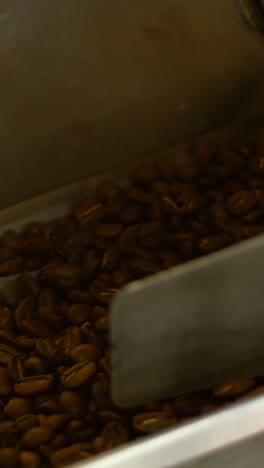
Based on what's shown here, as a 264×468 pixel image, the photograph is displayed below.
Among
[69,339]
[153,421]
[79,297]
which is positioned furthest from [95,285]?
[153,421]

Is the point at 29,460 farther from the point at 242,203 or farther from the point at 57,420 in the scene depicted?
the point at 242,203

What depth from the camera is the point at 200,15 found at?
Result: 3.88ft

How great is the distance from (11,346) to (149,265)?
269 mm

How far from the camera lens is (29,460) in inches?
34.4

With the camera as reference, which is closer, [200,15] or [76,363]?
[76,363]

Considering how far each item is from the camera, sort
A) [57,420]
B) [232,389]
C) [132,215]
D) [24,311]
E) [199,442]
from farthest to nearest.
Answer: [132,215]
[24,311]
[57,420]
[232,389]
[199,442]

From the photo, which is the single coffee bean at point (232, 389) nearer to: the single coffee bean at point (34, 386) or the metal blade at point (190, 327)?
the metal blade at point (190, 327)

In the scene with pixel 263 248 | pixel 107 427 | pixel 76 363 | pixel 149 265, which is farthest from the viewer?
pixel 149 265

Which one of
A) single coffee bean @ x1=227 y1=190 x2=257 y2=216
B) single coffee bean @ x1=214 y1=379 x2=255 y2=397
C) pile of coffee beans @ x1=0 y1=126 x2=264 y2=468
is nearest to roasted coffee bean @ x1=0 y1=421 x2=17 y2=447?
pile of coffee beans @ x1=0 y1=126 x2=264 y2=468

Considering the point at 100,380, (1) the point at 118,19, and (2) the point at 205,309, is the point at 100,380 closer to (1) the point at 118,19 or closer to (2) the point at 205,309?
(2) the point at 205,309

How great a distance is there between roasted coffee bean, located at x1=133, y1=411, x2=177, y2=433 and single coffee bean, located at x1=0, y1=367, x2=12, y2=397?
236 mm

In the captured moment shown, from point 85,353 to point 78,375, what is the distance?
4 cm

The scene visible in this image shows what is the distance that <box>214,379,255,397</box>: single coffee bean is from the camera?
83 cm

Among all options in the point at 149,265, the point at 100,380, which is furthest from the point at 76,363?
the point at 149,265
